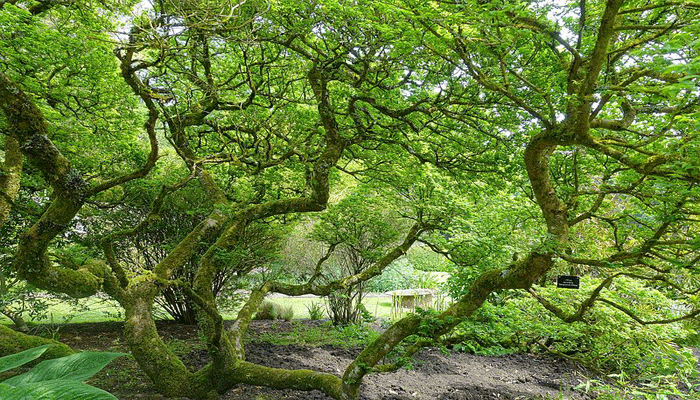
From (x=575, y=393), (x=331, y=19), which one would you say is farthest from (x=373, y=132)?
(x=575, y=393)

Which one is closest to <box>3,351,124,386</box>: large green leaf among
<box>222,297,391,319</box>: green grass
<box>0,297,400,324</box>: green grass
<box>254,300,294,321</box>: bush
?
<box>0,297,400,324</box>: green grass

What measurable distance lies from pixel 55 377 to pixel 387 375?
3389 mm

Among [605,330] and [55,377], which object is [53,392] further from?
[605,330]

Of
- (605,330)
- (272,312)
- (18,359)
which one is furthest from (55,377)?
(272,312)

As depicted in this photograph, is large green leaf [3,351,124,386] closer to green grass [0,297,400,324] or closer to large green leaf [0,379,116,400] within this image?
large green leaf [0,379,116,400]

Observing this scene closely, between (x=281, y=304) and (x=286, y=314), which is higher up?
(x=281, y=304)

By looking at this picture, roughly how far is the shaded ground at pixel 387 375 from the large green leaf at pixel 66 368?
5.53 ft

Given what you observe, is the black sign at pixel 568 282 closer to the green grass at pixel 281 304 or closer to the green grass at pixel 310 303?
the green grass at pixel 281 304

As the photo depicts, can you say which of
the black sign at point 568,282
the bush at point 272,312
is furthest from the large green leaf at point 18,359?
the bush at point 272,312

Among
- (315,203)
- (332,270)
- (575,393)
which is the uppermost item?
Result: (315,203)

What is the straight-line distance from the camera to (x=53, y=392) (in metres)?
1.41

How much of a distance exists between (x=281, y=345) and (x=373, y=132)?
10.4 feet

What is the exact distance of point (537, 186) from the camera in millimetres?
2766

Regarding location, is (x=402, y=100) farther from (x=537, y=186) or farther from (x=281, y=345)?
(x=281, y=345)
